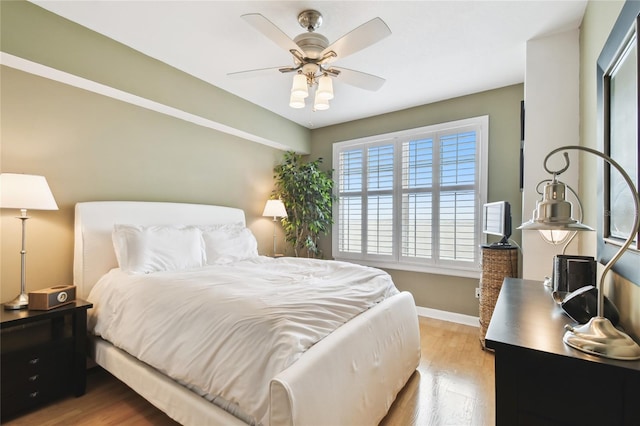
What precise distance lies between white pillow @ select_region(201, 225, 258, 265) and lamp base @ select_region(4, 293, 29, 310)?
1.24 metres

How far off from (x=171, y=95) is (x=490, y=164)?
3.46 meters

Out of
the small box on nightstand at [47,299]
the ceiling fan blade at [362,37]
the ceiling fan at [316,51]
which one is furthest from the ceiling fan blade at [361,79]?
the small box on nightstand at [47,299]

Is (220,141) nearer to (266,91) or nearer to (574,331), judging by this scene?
(266,91)

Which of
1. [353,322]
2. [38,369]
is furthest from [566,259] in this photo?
[38,369]

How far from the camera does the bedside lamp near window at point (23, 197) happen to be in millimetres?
1825

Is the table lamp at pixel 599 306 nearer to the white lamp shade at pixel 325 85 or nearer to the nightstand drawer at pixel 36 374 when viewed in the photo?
the white lamp shade at pixel 325 85

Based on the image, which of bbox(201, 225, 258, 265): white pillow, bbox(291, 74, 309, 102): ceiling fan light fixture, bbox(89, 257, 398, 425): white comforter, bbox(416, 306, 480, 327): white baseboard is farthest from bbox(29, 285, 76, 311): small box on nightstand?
bbox(416, 306, 480, 327): white baseboard

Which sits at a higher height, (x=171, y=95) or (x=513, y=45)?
(x=513, y=45)

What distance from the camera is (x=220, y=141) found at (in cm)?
364

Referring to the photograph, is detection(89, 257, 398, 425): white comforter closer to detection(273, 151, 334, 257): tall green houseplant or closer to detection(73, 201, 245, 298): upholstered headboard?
detection(73, 201, 245, 298): upholstered headboard

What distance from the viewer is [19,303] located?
1931 millimetres

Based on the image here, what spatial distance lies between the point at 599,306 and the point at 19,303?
119 inches

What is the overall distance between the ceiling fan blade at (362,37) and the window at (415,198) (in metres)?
2.09

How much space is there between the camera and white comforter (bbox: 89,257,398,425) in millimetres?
1300
